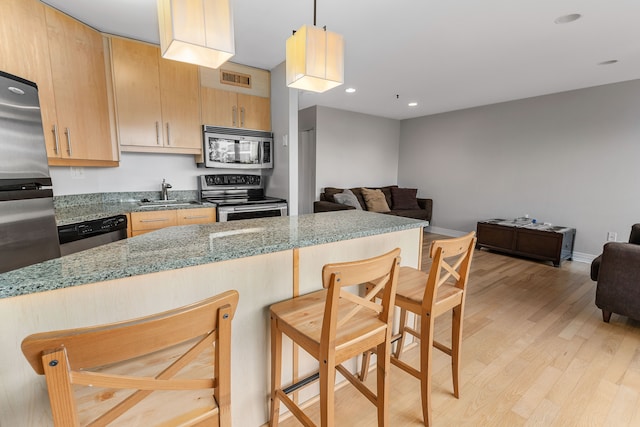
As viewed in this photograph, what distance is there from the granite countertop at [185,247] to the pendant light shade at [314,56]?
0.82 metres

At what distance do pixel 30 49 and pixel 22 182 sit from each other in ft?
3.58

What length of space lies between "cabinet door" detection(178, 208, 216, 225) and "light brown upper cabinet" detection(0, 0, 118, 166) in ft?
2.71

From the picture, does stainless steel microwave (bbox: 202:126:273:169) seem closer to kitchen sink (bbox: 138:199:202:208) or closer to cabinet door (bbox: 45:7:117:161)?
kitchen sink (bbox: 138:199:202:208)

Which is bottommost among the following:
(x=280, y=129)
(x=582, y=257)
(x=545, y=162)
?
(x=582, y=257)

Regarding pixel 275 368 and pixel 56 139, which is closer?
pixel 275 368

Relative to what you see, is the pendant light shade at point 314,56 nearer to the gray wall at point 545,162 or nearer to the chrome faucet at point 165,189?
the chrome faucet at point 165,189

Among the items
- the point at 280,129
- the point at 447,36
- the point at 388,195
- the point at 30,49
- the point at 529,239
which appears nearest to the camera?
the point at 30,49

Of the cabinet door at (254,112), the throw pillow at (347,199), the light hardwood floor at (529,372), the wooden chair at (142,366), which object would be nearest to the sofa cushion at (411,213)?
the throw pillow at (347,199)

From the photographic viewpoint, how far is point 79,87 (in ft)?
7.81

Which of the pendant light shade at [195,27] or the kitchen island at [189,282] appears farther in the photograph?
the pendant light shade at [195,27]

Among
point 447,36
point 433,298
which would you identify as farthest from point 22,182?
point 447,36

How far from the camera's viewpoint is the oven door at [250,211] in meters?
2.97

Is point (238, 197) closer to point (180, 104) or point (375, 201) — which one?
point (180, 104)

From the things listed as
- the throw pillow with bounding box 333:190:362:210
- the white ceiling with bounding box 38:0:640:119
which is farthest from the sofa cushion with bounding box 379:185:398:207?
the white ceiling with bounding box 38:0:640:119
